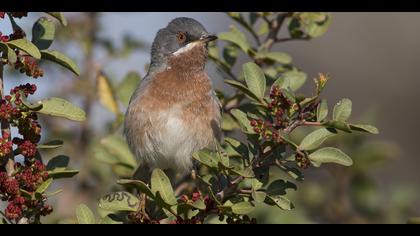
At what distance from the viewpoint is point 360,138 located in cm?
630

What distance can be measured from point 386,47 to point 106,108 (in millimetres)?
11684

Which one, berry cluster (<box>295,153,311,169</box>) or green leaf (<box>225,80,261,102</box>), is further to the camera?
green leaf (<box>225,80,261,102</box>)

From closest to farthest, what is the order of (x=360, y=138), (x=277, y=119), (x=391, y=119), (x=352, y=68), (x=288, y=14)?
1. (x=277, y=119)
2. (x=288, y=14)
3. (x=360, y=138)
4. (x=391, y=119)
5. (x=352, y=68)

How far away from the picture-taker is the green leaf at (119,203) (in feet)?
14.8

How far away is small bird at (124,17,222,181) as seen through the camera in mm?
6004

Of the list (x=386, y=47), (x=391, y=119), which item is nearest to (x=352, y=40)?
(x=386, y=47)

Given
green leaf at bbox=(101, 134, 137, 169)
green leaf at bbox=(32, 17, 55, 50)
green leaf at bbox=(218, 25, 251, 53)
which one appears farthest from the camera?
green leaf at bbox=(101, 134, 137, 169)

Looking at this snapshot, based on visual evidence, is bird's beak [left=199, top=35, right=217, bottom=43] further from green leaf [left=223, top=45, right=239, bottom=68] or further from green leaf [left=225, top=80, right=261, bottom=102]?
green leaf [left=225, top=80, right=261, bottom=102]

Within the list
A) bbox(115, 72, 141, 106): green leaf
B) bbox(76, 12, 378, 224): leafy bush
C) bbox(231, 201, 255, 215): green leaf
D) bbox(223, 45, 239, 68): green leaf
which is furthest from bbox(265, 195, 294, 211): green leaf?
bbox(115, 72, 141, 106): green leaf

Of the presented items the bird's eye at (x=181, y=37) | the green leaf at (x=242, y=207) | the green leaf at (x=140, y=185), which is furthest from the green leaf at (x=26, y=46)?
the bird's eye at (x=181, y=37)

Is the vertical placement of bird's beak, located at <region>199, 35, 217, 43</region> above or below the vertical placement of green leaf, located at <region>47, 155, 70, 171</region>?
above

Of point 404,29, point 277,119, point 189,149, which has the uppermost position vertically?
point 404,29

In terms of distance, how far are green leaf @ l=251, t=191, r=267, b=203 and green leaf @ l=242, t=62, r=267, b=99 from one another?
21.3 inches

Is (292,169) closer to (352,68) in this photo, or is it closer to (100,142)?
(100,142)
